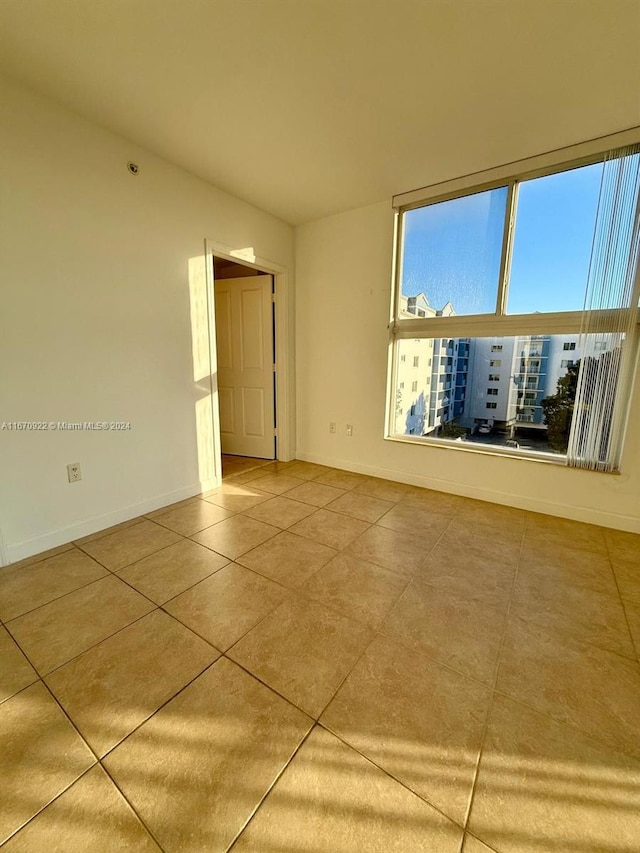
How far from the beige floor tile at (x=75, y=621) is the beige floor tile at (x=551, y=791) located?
148cm

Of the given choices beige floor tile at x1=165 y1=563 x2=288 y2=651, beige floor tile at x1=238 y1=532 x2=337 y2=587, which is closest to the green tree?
beige floor tile at x1=238 y1=532 x2=337 y2=587

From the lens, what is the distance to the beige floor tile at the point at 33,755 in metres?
0.93

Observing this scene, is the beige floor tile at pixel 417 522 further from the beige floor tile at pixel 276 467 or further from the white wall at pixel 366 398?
the beige floor tile at pixel 276 467

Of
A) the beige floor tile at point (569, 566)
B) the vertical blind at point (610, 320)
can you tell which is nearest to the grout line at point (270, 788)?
the beige floor tile at point (569, 566)

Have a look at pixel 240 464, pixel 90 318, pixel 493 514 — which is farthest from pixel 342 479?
pixel 90 318

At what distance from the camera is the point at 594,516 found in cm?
254

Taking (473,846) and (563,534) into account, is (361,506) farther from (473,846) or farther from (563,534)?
(473,846)

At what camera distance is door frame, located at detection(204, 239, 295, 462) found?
3.18m

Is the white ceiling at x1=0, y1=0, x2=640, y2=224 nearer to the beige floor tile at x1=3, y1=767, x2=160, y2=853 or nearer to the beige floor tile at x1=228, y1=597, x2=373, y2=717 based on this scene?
the beige floor tile at x1=228, y1=597, x2=373, y2=717

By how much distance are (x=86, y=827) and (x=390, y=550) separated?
1696mm

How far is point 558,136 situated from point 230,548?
339 cm

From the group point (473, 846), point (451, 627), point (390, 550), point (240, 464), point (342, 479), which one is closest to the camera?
point (473, 846)

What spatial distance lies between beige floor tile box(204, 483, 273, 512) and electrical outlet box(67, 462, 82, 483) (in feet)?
3.21

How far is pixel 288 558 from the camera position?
→ 208 centimetres
